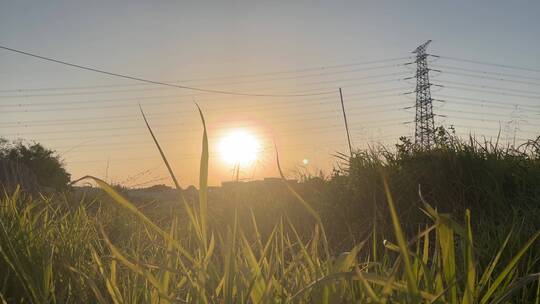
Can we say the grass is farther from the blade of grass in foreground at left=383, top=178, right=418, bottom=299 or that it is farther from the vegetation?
the vegetation

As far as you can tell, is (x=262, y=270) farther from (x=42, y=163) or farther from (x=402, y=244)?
(x=42, y=163)

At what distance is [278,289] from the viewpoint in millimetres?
1396

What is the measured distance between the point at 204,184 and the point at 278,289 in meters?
0.58

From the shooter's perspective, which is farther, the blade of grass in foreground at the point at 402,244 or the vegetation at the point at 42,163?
the vegetation at the point at 42,163

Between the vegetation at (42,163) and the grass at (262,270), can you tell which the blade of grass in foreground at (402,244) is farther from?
the vegetation at (42,163)

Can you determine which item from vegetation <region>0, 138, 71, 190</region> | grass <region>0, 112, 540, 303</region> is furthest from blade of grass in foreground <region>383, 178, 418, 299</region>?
vegetation <region>0, 138, 71, 190</region>

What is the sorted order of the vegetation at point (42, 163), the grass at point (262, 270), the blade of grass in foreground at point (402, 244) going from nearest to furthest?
the blade of grass in foreground at point (402, 244) → the grass at point (262, 270) → the vegetation at point (42, 163)

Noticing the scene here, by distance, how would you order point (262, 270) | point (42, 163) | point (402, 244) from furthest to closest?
point (42, 163) → point (262, 270) → point (402, 244)

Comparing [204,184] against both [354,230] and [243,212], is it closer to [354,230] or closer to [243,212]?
[354,230]

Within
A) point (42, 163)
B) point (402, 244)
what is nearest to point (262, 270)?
point (402, 244)

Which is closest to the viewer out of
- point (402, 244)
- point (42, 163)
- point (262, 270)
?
point (402, 244)

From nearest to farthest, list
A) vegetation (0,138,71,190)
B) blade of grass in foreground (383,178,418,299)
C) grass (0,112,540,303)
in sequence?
blade of grass in foreground (383,178,418,299) → grass (0,112,540,303) → vegetation (0,138,71,190)

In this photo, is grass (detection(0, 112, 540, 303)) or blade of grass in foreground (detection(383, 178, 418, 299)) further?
grass (detection(0, 112, 540, 303))

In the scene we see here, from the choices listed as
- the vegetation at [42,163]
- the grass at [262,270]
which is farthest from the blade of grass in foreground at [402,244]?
the vegetation at [42,163]
